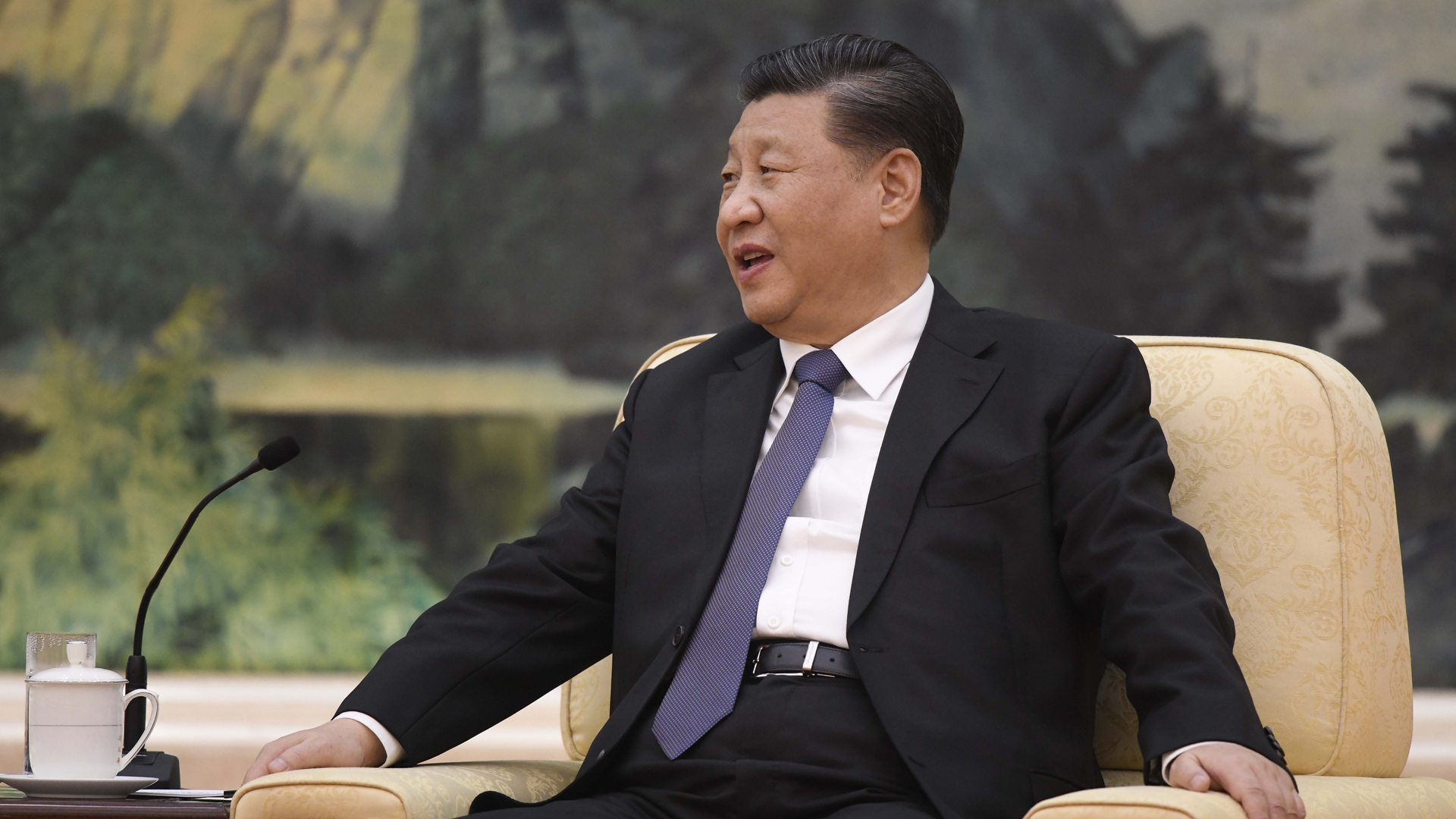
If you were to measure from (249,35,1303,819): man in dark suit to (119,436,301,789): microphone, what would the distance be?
314 mm

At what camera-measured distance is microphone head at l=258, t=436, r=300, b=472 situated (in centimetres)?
179

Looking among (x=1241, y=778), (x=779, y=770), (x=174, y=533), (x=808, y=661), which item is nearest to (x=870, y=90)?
(x=808, y=661)

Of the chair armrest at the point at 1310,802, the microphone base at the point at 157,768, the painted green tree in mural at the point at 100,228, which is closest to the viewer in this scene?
the chair armrest at the point at 1310,802

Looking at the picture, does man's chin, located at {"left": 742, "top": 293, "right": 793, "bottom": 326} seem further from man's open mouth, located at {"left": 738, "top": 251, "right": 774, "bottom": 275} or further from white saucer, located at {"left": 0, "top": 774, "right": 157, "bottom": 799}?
white saucer, located at {"left": 0, "top": 774, "right": 157, "bottom": 799}

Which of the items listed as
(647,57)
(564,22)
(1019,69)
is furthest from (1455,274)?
(564,22)

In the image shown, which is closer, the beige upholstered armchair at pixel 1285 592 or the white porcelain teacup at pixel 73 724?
the beige upholstered armchair at pixel 1285 592

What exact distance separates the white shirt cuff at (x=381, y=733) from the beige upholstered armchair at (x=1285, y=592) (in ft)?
0.26

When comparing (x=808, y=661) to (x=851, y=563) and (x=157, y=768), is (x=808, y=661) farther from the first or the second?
(x=157, y=768)

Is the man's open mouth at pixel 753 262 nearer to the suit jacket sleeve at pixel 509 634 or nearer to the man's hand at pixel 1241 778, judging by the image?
the suit jacket sleeve at pixel 509 634

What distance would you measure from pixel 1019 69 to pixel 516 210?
1887 mm

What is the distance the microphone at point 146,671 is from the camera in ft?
5.76

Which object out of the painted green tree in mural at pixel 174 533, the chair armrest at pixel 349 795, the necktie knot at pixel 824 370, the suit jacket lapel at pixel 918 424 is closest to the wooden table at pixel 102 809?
the chair armrest at pixel 349 795

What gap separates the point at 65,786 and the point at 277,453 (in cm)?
47

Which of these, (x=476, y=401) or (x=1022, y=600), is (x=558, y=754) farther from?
(x=1022, y=600)
